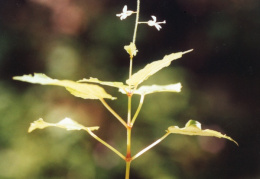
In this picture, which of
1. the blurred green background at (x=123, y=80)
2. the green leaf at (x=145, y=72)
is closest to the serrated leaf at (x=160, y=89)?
the green leaf at (x=145, y=72)

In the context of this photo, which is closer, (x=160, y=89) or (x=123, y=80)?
(x=160, y=89)

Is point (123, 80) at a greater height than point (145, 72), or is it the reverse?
point (123, 80)

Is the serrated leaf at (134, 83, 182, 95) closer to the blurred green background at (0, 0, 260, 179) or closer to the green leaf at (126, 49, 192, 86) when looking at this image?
the green leaf at (126, 49, 192, 86)

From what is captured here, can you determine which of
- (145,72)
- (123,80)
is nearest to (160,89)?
(145,72)

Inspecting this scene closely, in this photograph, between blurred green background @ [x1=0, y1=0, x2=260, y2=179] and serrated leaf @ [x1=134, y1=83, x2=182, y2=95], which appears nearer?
serrated leaf @ [x1=134, y1=83, x2=182, y2=95]

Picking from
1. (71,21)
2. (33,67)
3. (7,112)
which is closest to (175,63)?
(71,21)

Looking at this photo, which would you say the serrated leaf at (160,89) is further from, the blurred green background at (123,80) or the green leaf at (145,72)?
the blurred green background at (123,80)

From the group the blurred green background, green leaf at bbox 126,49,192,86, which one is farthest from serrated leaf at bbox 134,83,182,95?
the blurred green background

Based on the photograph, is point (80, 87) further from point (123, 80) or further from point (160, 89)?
point (123, 80)
